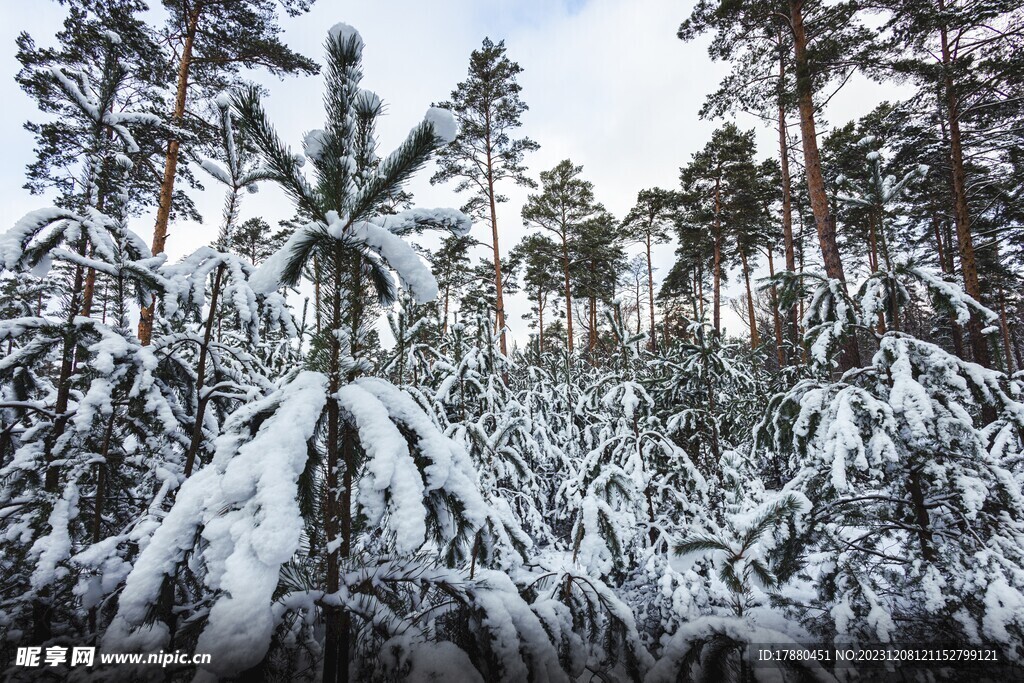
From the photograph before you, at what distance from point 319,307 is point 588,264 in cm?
1875

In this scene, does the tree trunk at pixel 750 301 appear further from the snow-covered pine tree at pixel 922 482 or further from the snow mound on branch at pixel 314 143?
the snow mound on branch at pixel 314 143

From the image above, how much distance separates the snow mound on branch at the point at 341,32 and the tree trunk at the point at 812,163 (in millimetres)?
7305

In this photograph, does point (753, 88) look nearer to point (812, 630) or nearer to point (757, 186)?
point (757, 186)

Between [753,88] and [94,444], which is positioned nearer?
[94,444]

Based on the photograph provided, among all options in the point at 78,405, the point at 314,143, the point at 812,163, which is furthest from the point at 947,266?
the point at 78,405

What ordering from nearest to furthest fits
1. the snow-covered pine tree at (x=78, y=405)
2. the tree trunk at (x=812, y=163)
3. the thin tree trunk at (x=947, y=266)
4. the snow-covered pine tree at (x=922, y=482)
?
the snow-covered pine tree at (x=78, y=405) → the snow-covered pine tree at (x=922, y=482) → the tree trunk at (x=812, y=163) → the thin tree trunk at (x=947, y=266)

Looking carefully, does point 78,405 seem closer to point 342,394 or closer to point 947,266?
point 342,394

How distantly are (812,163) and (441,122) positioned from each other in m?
9.08

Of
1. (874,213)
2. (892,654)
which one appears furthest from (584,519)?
(874,213)

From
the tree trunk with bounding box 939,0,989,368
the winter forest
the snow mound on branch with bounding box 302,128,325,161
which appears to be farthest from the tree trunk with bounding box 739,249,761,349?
the snow mound on branch with bounding box 302,128,325,161

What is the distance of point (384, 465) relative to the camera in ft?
3.73

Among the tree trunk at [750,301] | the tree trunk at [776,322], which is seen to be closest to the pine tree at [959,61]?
the tree trunk at [776,322]

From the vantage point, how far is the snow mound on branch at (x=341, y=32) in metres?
1.37

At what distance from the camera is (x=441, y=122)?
1412mm
